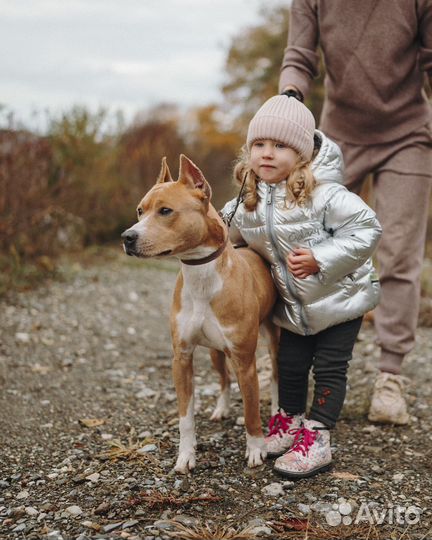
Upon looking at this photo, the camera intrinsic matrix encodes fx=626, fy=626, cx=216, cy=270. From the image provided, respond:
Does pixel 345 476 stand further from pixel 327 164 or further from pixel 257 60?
pixel 257 60

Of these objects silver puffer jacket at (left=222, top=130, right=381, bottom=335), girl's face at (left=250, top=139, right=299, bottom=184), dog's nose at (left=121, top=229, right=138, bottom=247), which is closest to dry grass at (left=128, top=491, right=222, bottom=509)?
silver puffer jacket at (left=222, top=130, right=381, bottom=335)

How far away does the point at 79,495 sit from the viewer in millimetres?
2828

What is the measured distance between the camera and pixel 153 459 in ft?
10.5

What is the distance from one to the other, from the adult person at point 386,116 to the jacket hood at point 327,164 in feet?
1.87

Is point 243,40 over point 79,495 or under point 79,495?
over

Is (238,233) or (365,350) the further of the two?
(365,350)

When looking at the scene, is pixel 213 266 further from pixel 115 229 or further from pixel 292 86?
pixel 115 229

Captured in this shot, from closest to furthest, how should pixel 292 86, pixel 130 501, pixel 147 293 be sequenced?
pixel 130 501 < pixel 292 86 < pixel 147 293

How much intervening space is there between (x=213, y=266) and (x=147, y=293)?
16.1 feet

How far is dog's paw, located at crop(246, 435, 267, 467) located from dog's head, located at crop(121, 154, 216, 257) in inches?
41.2

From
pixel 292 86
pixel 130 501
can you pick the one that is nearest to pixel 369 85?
pixel 292 86

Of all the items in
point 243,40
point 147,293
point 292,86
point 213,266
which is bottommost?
point 147,293

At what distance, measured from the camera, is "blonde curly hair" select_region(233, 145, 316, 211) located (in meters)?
3.04

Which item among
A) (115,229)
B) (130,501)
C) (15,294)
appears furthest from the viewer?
(115,229)
